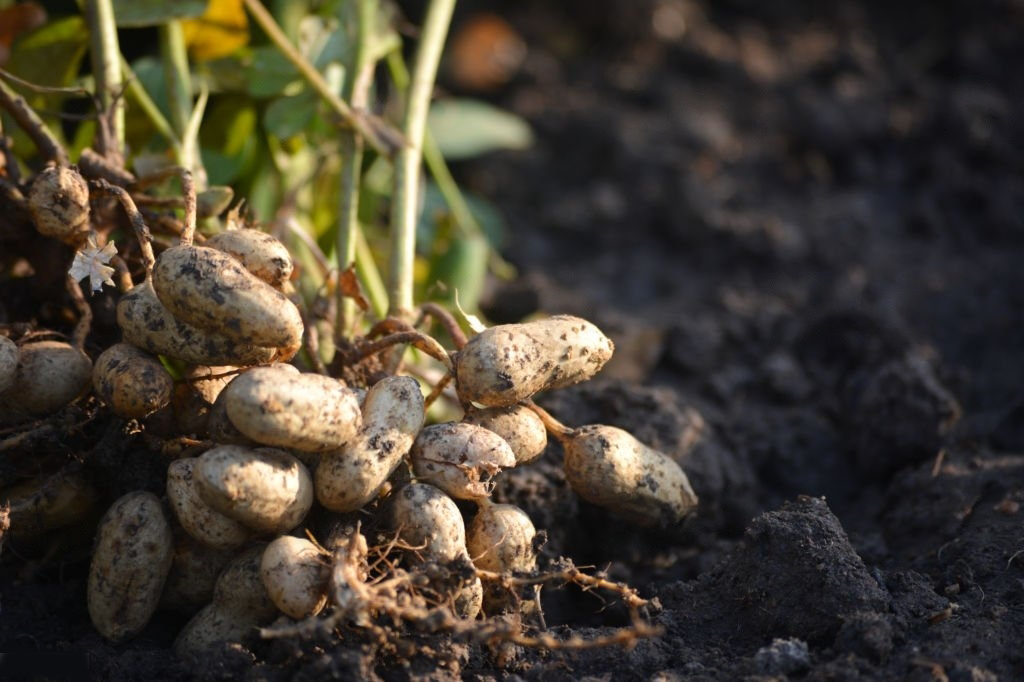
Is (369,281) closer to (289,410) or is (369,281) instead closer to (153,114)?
(153,114)

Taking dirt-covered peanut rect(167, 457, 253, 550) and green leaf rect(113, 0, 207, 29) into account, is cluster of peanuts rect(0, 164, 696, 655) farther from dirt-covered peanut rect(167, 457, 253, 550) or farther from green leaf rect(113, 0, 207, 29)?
green leaf rect(113, 0, 207, 29)

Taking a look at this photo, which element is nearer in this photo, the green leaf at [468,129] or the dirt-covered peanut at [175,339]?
the dirt-covered peanut at [175,339]

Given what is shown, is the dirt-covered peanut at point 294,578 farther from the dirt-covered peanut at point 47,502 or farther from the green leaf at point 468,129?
the green leaf at point 468,129

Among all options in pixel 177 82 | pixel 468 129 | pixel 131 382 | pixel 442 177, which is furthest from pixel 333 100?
pixel 468 129

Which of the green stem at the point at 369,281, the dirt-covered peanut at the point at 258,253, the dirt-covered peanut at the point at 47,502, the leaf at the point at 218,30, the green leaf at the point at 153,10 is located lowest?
the dirt-covered peanut at the point at 47,502

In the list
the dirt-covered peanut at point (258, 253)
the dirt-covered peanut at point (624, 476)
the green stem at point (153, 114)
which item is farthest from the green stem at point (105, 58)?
the dirt-covered peanut at point (624, 476)

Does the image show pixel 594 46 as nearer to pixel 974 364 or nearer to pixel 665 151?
pixel 665 151

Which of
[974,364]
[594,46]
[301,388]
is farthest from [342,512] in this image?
[594,46]
